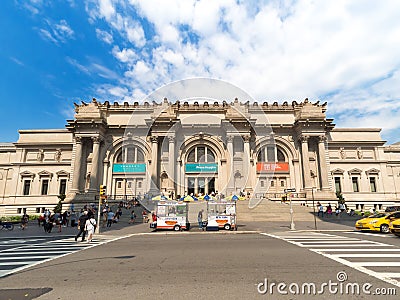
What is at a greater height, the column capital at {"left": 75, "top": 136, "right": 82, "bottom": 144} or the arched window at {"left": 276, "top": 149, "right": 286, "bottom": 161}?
the column capital at {"left": 75, "top": 136, "right": 82, "bottom": 144}

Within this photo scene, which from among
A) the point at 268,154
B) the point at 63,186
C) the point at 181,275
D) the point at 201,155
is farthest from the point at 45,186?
the point at 181,275

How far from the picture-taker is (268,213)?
Answer: 29.3 meters

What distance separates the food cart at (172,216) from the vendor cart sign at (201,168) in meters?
22.5

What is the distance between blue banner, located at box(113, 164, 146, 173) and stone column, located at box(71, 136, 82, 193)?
563 cm

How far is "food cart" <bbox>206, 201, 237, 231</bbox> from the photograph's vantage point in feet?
65.3

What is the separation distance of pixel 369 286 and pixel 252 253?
4.66 m

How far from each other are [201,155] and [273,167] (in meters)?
12.6

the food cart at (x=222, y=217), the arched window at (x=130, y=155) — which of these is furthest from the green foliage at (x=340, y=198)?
the arched window at (x=130, y=155)

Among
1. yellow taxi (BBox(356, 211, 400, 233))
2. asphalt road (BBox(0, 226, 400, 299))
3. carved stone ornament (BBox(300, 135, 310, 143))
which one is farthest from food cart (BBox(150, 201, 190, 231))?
carved stone ornament (BBox(300, 135, 310, 143))

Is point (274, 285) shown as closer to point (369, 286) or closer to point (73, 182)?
point (369, 286)

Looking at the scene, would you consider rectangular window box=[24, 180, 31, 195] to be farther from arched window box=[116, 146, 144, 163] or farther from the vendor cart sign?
the vendor cart sign

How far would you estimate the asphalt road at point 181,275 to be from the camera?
5605 mm

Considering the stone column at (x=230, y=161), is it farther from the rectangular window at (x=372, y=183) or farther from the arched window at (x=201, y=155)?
the rectangular window at (x=372, y=183)

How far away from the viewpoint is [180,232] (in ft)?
62.7
